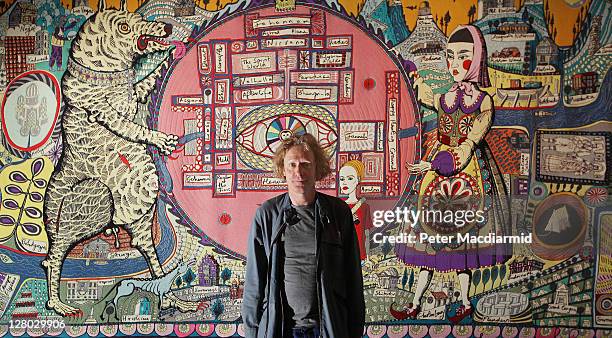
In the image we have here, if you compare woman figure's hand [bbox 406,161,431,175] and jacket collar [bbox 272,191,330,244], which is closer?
jacket collar [bbox 272,191,330,244]

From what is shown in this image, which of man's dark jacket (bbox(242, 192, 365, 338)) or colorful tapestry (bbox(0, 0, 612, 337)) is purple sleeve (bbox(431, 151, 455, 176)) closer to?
colorful tapestry (bbox(0, 0, 612, 337))

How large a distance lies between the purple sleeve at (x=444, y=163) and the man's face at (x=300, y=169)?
126 cm

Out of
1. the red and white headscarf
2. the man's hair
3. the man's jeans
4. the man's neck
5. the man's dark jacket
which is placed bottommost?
the man's jeans

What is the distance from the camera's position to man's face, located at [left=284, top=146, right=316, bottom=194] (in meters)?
2.37

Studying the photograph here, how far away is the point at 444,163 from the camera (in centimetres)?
345

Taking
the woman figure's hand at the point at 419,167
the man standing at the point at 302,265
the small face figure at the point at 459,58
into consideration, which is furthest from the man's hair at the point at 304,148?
the small face figure at the point at 459,58

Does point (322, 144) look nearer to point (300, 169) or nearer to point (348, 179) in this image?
point (348, 179)

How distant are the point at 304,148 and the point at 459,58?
58.7 inches

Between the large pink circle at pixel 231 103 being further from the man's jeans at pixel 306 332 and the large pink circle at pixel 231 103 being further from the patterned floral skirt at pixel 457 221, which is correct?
the man's jeans at pixel 306 332

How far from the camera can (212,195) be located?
11.7 ft

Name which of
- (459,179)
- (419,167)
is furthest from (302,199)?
(459,179)

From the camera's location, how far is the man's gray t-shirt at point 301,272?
2.26 m

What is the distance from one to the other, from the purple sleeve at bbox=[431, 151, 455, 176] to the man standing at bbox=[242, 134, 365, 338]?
1195 millimetres

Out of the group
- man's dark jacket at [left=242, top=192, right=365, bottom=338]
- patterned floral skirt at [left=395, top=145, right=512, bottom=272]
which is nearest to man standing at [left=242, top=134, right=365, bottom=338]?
man's dark jacket at [left=242, top=192, right=365, bottom=338]
